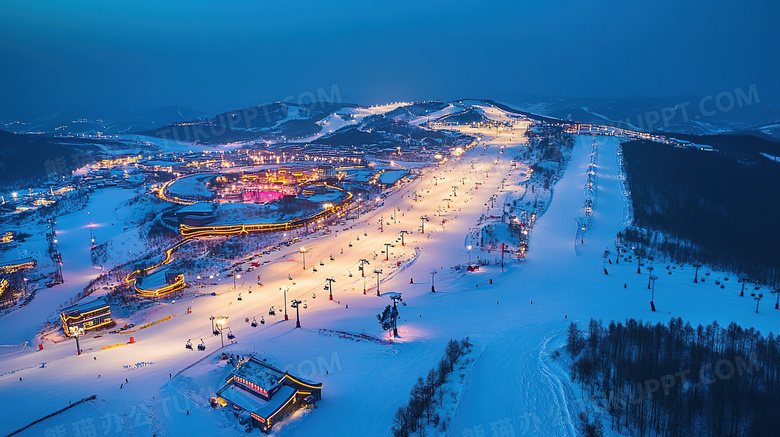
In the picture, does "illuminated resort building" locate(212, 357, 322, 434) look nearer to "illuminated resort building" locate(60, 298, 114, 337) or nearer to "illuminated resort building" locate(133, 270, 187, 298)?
"illuminated resort building" locate(60, 298, 114, 337)

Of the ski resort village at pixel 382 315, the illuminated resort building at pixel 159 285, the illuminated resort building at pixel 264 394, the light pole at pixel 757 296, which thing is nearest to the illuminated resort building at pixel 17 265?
the ski resort village at pixel 382 315

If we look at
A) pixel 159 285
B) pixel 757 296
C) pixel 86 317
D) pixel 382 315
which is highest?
pixel 382 315

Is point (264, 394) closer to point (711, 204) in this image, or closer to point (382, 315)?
point (382, 315)

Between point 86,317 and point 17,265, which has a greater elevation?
point 86,317

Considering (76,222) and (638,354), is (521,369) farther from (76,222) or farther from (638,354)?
(76,222)

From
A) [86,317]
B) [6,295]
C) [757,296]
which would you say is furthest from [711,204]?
[6,295]

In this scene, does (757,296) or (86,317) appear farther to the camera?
(757,296)

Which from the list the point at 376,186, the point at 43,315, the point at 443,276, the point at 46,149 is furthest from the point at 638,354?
the point at 46,149
